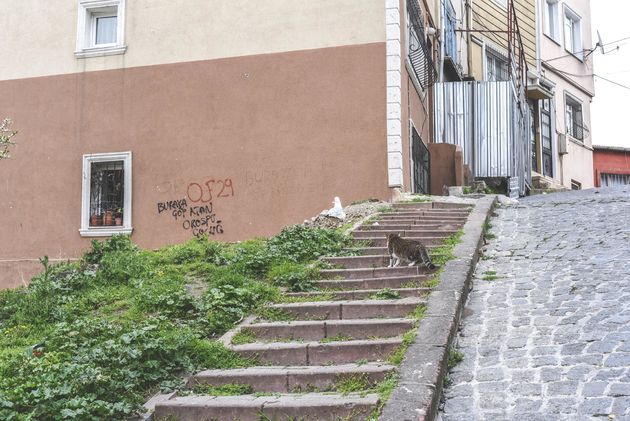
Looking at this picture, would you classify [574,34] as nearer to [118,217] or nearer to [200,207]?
[200,207]

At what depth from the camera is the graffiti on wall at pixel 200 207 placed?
13734mm

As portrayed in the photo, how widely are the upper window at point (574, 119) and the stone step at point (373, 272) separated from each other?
741 inches

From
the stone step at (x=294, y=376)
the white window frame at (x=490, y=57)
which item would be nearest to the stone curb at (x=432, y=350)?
the stone step at (x=294, y=376)

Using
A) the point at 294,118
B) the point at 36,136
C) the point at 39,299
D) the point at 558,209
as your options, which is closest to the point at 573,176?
the point at 558,209

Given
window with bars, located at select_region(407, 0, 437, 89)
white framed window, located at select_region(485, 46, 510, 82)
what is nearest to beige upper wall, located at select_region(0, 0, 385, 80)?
window with bars, located at select_region(407, 0, 437, 89)

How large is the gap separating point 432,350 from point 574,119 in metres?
21.9

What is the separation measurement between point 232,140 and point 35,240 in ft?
14.5

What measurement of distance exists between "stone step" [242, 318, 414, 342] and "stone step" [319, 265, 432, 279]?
5.11ft

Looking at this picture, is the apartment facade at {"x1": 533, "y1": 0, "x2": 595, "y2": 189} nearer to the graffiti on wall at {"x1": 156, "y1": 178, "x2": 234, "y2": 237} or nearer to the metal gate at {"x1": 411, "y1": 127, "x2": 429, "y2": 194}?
the metal gate at {"x1": 411, "y1": 127, "x2": 429, "y2": 194}

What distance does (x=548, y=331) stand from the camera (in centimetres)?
629

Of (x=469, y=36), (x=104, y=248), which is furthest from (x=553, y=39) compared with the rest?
(x=104, y=248)

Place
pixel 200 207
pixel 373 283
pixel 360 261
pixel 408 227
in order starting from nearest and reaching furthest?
pixel 373 283 → pixel 360 261 → pixel 408 227 → pixel 200 207

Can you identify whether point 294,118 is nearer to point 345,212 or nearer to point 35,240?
point 345,212

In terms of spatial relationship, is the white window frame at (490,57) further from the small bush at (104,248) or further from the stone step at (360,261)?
the stone step at (360,261)
